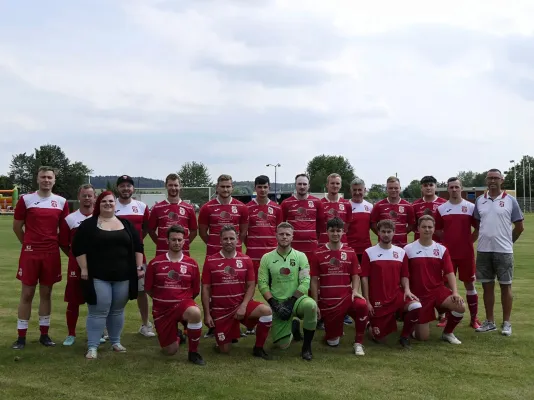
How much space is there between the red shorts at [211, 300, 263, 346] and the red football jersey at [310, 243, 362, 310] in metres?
0.89

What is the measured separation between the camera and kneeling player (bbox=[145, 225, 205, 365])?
5645 millimetres

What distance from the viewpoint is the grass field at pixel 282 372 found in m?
4.46

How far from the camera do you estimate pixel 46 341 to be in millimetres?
6023

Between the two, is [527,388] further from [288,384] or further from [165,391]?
[165,391]

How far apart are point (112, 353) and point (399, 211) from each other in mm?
4338

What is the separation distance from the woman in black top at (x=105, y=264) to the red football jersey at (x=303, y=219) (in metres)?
2.33

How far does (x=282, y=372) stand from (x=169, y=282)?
161cm

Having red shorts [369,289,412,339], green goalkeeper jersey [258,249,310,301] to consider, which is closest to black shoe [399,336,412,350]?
red shorts [369,289,412,339]

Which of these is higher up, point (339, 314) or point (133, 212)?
point (133, 212)

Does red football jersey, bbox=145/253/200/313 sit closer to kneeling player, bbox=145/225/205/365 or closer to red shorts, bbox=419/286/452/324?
kneeling player, bbox=145/225/205/365

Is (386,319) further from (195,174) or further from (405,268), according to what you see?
(195,174)

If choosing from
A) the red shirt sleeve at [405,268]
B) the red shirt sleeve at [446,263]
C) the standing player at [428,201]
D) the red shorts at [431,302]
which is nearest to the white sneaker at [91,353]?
the red shirt sleeve at [405,268]

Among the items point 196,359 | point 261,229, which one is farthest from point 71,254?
point 261,229

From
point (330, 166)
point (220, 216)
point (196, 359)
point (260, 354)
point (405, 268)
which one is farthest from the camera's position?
point (330, 166)
